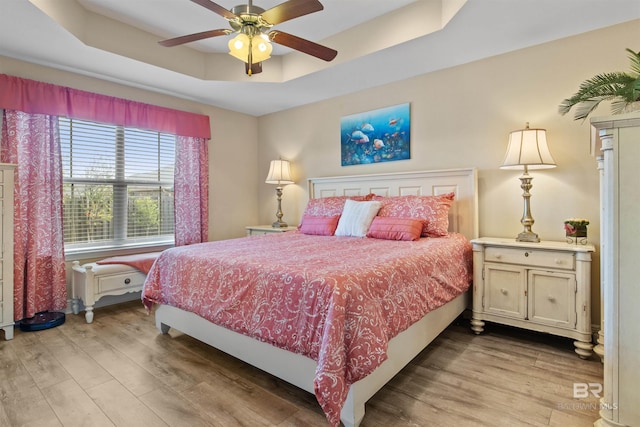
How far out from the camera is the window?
3299 millimetres

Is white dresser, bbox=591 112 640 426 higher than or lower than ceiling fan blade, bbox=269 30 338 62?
lower

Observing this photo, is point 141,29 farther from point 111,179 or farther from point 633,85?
point 633,85

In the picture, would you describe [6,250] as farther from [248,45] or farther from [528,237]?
[528,237]

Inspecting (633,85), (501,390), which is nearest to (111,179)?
(501,390)

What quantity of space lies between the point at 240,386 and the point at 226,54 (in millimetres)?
3244

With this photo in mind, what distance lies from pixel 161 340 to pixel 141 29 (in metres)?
2.79

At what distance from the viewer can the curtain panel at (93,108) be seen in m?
2.82

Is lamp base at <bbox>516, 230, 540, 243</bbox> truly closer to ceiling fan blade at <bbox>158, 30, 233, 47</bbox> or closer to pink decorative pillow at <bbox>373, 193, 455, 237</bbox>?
pink decorative pillow at <bbox>373, 193, 455, 237</bbox>

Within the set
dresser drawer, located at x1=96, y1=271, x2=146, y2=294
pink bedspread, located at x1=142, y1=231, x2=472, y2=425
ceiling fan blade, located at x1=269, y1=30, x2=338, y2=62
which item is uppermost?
ceiling fan blade, located at x1=269, y1=30, x2=338, y2=62

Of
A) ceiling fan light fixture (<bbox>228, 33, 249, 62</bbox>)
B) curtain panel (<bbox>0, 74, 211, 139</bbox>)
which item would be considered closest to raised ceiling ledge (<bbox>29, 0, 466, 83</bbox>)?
curtain panel (<bbox>0, 74, 211, 139</bbox>)

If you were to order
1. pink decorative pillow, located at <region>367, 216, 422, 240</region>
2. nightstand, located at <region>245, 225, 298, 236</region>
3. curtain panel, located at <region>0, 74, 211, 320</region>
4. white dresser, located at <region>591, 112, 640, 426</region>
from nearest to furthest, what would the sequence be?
white dresser, located at <region>591, 112, 640, 426</region> < pink decorative pillow, located at <region>367, 216, 422, 240</region> < curtain panel, located at <region>0, 74, 211, 320</region> < nightstand, located at <region>245, 225, 298, 236</region>

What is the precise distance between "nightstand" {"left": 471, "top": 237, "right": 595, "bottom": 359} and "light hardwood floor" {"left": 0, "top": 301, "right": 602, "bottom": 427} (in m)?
0.18

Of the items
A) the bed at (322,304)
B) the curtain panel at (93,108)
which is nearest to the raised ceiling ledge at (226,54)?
the curtain panel at (93,108)

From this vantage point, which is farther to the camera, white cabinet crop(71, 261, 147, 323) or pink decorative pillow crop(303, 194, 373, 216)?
pink decorative pillow crop(303, 194, 373, 216)
